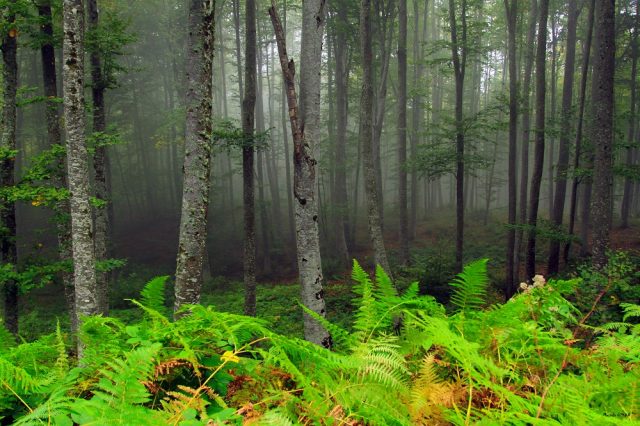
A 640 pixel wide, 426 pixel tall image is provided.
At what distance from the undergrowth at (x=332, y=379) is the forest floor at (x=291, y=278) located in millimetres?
7823

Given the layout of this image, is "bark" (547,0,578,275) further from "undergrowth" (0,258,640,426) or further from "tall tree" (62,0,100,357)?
"tall tree" (62,0,100,357)

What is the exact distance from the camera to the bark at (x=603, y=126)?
9.79m

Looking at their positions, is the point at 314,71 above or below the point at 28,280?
above

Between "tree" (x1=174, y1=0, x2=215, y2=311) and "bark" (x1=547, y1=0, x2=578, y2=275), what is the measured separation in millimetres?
13504

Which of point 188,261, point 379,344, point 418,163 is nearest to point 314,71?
point 188,261

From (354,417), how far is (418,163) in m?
15.4

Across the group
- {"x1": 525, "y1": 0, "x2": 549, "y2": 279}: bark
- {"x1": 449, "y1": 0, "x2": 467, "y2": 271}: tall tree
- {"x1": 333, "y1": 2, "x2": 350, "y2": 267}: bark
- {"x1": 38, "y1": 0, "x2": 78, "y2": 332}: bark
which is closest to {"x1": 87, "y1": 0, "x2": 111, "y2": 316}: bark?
{"x1": 38, "y1": 0, "x2": 78, "y2": 332}: bark

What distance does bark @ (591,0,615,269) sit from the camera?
979 centimetres

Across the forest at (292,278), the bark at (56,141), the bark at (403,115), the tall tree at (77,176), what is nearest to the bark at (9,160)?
the forest at (292,278)

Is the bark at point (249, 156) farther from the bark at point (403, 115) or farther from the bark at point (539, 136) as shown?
the bark at point (539, 136)

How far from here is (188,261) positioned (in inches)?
218

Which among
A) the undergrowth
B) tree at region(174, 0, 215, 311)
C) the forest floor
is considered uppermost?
tree at region(174, 0, 215, 311)

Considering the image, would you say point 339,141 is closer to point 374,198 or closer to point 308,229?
point 374,198

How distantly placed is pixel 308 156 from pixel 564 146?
1702 cm
